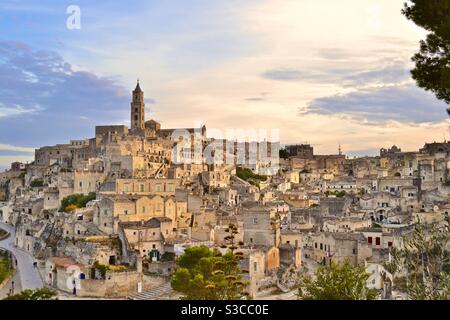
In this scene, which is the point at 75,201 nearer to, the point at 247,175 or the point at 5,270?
the point at 5,270

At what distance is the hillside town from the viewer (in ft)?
79.9

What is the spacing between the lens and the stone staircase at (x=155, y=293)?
874 inches

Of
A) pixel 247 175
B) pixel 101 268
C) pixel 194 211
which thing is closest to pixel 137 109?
pixel 247 175

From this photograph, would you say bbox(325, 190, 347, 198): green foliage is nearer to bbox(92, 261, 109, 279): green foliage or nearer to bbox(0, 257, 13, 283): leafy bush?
bbox(92, 261, 109, 279): green foliage

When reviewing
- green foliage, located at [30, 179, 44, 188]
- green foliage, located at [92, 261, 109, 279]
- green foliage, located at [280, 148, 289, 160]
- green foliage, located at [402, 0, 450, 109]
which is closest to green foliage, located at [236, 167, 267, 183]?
green foliage, located at [280, 148, 289, 160]

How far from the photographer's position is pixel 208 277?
19.0 metres

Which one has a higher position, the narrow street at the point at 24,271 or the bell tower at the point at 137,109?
the bell tower at the point at 137,109

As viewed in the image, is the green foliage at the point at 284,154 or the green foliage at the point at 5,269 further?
the green foliage at the point at 284,154

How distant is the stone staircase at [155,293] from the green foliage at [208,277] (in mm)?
1066

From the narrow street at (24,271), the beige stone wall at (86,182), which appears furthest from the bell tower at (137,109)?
the narrow street at (24,271)

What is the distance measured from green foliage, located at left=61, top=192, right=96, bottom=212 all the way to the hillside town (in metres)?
0.10

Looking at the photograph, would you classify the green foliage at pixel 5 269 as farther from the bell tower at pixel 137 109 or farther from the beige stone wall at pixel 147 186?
the bell tower at pixel 137 109
